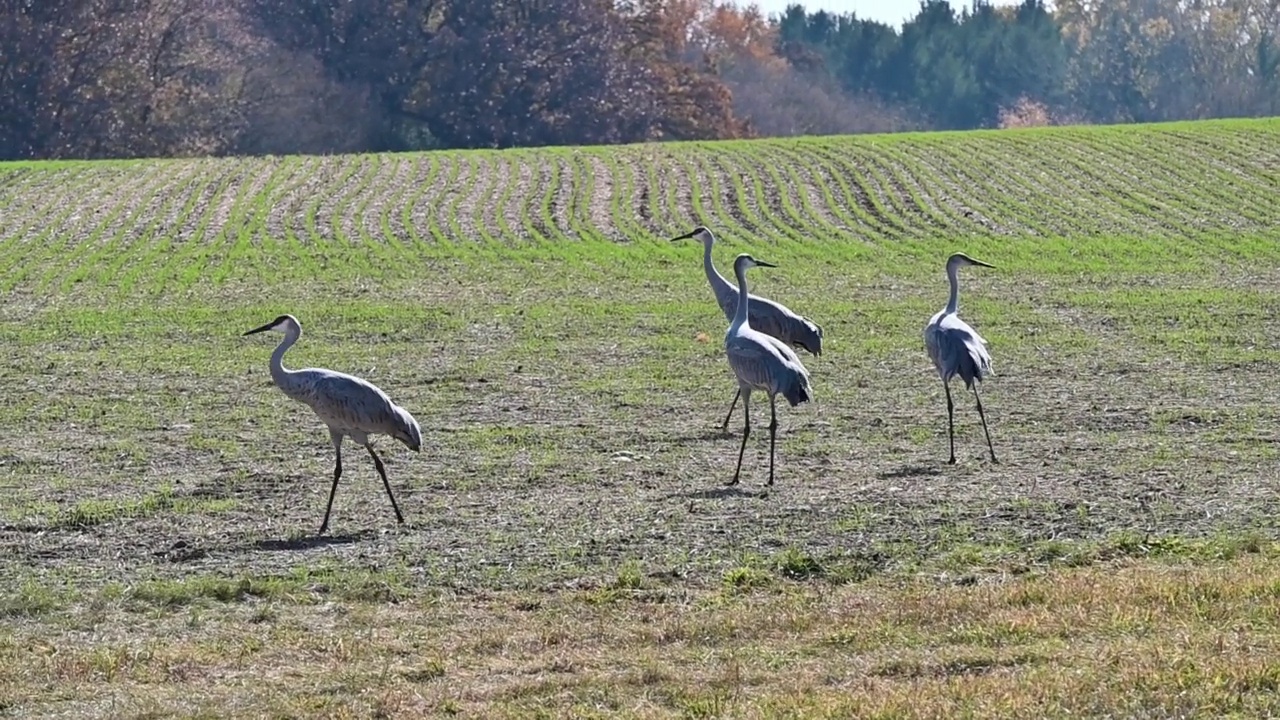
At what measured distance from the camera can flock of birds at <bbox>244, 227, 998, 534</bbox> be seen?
38.2 feet

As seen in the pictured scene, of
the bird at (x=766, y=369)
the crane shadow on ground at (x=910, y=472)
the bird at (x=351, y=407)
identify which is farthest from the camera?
the bird at (x=766, y=369)

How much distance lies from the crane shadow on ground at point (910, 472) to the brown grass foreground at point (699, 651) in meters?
3.20

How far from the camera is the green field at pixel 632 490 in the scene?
753cm

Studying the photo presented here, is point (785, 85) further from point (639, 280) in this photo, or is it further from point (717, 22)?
point (639, 280)

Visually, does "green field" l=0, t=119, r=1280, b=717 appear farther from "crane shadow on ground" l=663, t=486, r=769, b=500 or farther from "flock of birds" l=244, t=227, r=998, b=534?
"flock of birds" l=244, t=227, r=998, b=534

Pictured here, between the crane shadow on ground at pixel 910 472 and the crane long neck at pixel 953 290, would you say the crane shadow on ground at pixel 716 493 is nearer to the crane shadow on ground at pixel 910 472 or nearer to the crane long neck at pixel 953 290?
the crane shadow on ground at pixel 910 472

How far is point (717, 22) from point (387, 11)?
32.0 metres

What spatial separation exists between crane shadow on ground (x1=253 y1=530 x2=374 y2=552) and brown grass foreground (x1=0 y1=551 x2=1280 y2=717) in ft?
4.41

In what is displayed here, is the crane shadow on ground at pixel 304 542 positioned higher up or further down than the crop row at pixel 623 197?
higher up

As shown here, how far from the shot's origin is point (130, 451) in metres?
14.2

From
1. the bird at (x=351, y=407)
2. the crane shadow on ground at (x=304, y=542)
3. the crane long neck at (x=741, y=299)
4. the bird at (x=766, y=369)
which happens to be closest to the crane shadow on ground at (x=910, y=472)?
the bird at (x=766, y=369)

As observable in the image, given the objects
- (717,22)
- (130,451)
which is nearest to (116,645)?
(130,451)

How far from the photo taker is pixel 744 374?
13469 mm

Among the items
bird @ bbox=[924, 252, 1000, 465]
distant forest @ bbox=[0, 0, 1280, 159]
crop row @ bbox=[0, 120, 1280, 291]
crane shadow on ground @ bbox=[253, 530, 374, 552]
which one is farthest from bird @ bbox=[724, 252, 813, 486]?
distant forest @ bbox=[0, 0, 1280, 159]
